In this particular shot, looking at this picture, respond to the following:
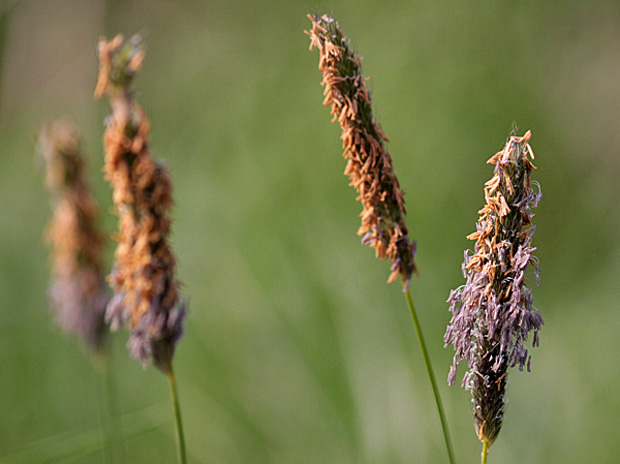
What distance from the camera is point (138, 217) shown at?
0.88 m

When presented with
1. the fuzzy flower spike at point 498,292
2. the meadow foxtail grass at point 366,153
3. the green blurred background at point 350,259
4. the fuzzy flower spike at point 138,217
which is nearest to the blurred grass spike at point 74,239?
the green blurred background at point 350,259

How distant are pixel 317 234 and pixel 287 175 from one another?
0.58 meters

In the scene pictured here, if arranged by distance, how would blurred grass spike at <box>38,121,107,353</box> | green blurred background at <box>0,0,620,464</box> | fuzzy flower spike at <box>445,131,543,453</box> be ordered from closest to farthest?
fuzzy flower spike at <box>445,131,543,453</box>, blurred grass spike at <box>38,121,107,353</box>, green blurred background at <box>0,0,620,464</box>

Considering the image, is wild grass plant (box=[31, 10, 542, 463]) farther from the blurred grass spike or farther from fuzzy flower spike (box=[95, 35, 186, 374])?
the blurred grass spike

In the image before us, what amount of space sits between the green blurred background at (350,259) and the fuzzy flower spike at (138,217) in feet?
1.22

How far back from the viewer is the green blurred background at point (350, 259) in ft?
5.72

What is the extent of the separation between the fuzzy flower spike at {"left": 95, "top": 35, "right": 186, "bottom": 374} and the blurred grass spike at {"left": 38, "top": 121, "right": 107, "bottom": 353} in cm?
39

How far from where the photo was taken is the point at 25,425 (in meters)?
2.41

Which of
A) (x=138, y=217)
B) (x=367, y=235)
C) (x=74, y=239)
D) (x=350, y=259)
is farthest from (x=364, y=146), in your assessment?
(x=350, y=259)

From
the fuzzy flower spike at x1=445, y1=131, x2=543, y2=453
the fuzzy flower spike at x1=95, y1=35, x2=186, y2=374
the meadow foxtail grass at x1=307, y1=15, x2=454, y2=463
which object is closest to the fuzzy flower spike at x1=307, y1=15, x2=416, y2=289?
the meadow foxtail grass at x1=307, y1=15, x2=454, y2=463

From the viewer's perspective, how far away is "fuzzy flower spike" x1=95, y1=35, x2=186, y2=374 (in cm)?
85

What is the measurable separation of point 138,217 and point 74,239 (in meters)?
0.48

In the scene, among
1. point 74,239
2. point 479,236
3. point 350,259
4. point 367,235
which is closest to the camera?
point 479,236

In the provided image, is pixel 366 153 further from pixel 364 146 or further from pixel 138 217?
pixel 138 217
